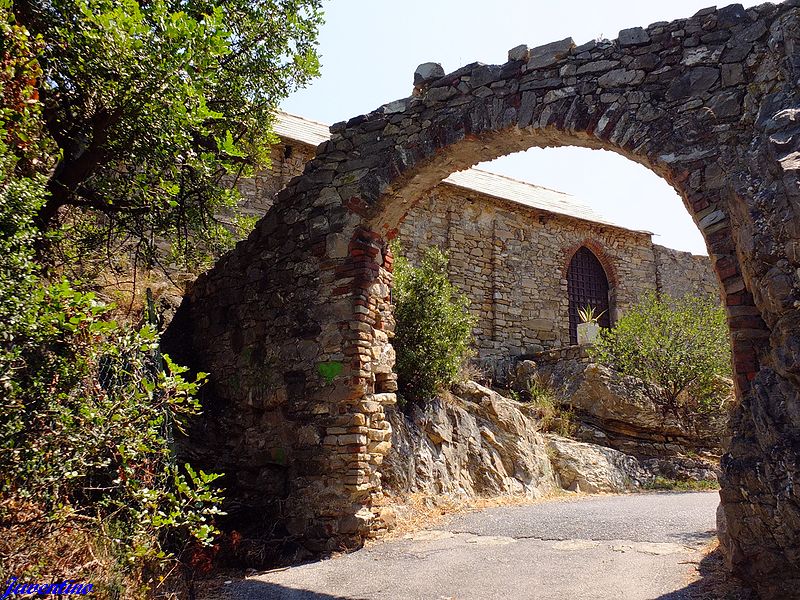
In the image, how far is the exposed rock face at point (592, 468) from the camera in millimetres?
9922

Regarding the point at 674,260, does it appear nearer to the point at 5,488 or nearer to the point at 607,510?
the point at 607,510

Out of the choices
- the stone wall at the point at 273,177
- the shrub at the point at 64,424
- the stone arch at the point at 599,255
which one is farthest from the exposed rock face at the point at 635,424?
the shrub at the point at 64,424

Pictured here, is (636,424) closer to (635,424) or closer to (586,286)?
(635,424)

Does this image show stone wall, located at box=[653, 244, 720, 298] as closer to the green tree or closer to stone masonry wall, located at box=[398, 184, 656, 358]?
stone masonry wall, located at box=[398, 184, 656, 358]

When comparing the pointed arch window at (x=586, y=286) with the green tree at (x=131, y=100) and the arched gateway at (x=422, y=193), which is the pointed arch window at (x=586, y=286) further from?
the green tree at (x=131, y=100)

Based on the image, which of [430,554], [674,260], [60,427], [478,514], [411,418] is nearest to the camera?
[60,427]

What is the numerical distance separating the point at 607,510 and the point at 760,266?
13.6 feet

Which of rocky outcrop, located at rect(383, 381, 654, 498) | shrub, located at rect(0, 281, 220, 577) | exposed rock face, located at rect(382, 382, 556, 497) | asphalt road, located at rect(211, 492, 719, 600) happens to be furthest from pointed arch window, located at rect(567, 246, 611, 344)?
shrub, located at rect(0, 281, 220, 577)

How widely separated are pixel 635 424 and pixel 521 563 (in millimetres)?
7147

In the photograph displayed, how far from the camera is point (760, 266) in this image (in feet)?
12.8

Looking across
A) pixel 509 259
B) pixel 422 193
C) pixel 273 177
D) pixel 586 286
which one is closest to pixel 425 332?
pixel 422 193

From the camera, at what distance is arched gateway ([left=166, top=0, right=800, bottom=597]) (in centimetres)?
371

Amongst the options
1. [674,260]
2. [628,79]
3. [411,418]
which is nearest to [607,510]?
[411,418]

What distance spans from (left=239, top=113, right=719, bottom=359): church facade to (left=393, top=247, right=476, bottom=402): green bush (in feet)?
16.2
